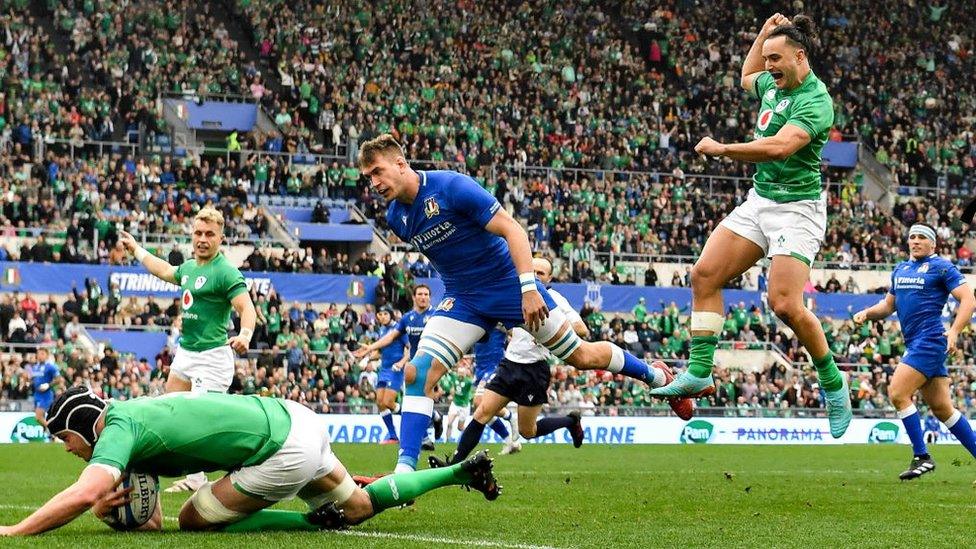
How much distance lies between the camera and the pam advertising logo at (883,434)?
32.7m

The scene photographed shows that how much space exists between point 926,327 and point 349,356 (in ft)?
59.5

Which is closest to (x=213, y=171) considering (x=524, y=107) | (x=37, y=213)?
(x=37, y=213)

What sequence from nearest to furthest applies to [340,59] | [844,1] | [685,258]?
[685,258] < [340,59] < [844,1]

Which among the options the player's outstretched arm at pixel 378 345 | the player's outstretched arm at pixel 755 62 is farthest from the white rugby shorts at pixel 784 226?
the player's outstretched arm at pixel 378 345

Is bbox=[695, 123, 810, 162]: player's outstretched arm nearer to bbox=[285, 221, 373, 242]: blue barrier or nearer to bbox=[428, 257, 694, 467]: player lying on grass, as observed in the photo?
bbox=[428, 257, 694, 467]: player lying on grass

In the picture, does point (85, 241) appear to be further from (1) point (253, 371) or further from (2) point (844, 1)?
(2) point (844, 1)

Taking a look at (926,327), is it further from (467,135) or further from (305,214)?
(467,135)

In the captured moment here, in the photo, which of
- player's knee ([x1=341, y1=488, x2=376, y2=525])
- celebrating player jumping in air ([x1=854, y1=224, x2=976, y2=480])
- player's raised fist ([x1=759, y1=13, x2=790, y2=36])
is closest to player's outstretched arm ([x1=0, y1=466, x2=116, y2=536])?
player's knee ([x1=341, y1=488, x2=376, y2=525])

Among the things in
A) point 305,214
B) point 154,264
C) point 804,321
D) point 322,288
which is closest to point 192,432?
point 804,321

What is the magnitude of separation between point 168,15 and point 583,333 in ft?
103

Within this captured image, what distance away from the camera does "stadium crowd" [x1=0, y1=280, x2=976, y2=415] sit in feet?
93.9

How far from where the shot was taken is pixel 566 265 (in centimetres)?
3834

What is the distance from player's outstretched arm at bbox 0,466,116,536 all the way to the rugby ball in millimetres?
828

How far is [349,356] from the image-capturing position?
31547 millimetres
